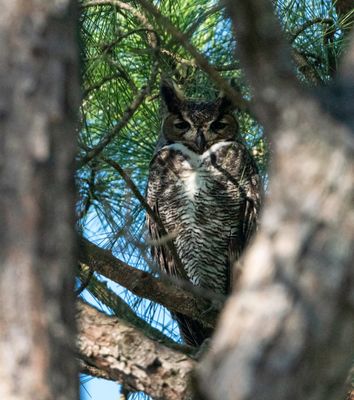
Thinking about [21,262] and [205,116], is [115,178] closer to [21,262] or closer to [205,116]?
[205,116]

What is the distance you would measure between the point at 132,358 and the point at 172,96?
1530 millimetres

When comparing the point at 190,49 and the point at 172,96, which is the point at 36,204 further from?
the point at 172,96

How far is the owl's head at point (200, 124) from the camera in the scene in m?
3.10

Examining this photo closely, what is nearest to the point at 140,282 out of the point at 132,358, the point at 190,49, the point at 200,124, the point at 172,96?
the point at 132,358

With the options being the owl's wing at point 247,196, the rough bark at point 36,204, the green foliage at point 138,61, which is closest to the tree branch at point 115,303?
the green foliage at point 138,61

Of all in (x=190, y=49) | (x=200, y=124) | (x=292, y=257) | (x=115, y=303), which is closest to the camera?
(x=292, y=257)

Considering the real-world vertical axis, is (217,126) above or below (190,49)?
above

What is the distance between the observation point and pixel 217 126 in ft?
10.4

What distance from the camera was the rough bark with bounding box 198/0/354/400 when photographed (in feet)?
2.75

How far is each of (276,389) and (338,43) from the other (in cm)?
188

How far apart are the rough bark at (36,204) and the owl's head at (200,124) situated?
2070mm

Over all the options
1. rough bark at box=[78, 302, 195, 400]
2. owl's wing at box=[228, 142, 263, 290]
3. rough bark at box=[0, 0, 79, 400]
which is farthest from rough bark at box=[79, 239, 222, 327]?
rough bark at box=[0, 0, 79, 400]

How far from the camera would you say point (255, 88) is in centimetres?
93

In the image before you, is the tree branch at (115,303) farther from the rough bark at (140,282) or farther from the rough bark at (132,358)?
the rough bark at (132,358)
